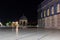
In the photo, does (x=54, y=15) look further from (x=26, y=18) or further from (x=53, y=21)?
(x=26, y=18)

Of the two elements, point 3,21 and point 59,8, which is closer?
point 59,8

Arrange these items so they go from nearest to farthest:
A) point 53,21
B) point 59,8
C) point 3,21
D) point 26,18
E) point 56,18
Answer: point 59,8, point 56,18, point 53,21, point 3,21, point 26,18

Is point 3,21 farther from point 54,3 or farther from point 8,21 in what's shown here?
point 54,3

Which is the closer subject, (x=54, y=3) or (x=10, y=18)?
(x=54, y=3)

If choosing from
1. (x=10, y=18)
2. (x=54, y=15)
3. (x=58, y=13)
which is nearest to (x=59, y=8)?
(x=58, y=13)

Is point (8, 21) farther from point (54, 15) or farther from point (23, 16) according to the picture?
point (54, 15)

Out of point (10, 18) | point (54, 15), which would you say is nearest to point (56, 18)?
point (54, 15)

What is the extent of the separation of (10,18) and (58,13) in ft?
152

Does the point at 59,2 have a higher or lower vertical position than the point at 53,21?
higher

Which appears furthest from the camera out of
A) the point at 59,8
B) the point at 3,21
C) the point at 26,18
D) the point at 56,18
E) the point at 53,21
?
the point at 26,18

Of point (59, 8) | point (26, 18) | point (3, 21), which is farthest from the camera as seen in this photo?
point (26, 18)

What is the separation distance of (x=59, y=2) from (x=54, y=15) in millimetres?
6120

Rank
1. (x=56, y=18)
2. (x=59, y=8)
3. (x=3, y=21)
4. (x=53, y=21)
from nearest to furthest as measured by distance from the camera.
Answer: (x=59, y=8) → (x=56, y=18) → (x=53, y=21) → (x=3, y=21)

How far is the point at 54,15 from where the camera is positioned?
58.2m
